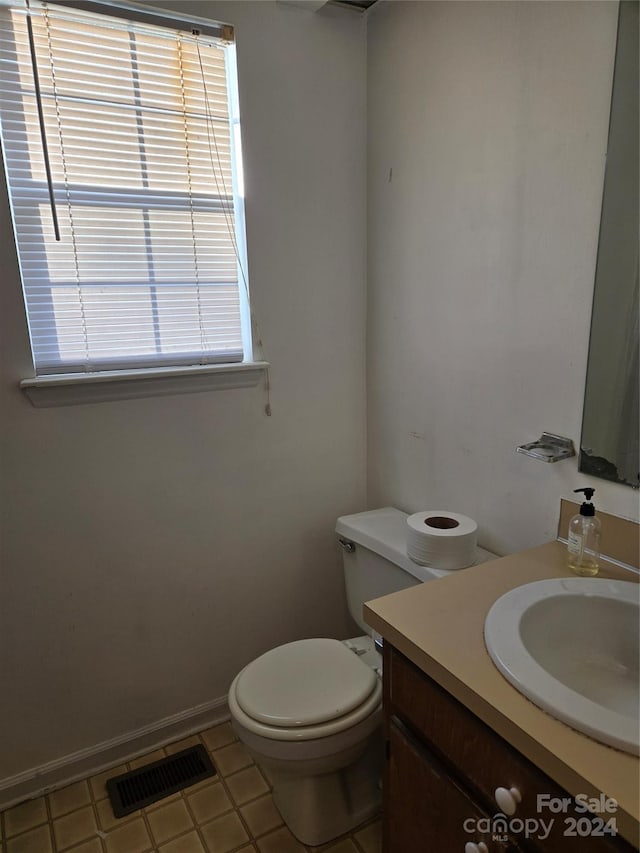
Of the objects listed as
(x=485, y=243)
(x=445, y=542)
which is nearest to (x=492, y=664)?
(x=445, y=542)

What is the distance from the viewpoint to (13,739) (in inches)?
62.3

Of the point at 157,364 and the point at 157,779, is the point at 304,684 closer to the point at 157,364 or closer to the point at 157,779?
the point at 157,779

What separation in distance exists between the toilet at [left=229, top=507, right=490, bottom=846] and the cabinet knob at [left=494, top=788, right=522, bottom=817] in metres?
0.59

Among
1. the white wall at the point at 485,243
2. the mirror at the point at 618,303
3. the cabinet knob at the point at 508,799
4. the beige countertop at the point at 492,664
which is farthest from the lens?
the white wall at the point at 485,243

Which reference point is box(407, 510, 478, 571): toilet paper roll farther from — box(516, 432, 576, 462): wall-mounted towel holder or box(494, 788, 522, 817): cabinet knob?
box(494, 788, 522, 817): cabinet knob

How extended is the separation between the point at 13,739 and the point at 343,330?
163 centimetres

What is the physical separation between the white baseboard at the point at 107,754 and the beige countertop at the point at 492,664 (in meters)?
1.16

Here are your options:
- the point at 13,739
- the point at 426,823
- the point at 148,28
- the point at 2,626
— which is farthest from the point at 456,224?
the point at 13,739

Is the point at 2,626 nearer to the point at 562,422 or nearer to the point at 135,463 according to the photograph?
the point at 135,463

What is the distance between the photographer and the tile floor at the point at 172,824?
1.47m

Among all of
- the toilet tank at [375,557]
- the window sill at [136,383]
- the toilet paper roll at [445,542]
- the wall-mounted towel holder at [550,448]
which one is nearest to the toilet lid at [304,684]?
the toilet tank at [375,557]

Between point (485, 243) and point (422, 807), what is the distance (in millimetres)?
1282

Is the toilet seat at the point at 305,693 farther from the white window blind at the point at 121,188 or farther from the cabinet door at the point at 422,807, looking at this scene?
the white window blind at the point at 121,188

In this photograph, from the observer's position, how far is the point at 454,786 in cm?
92
